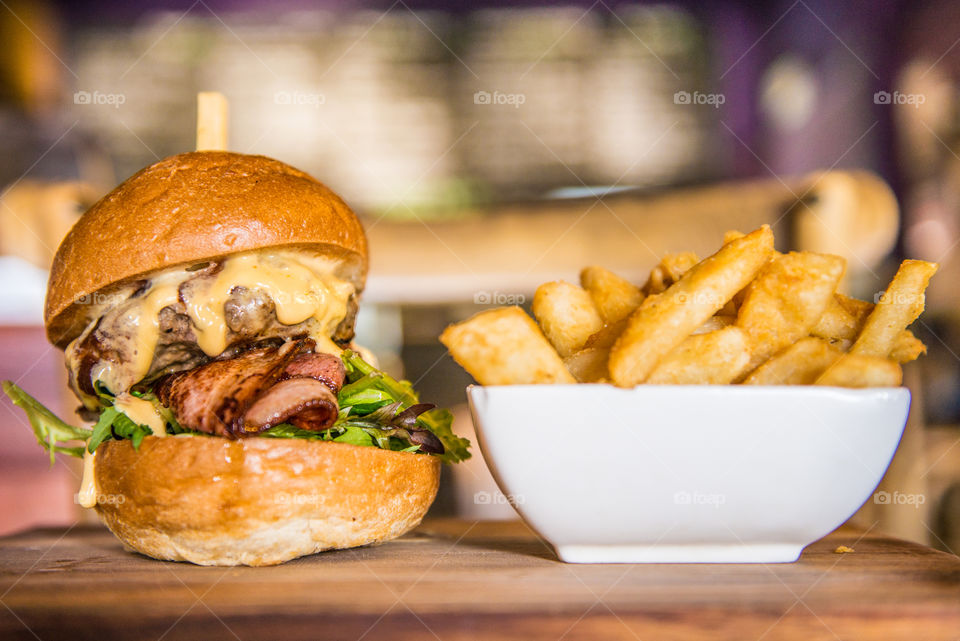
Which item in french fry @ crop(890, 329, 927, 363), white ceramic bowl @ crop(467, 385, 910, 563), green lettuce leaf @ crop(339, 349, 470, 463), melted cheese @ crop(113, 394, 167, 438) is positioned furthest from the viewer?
green lettuce leaf @ crop(339, 349, 470, 463)

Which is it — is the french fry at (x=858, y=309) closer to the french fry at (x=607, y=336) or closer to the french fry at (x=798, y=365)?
the french fry at (x=798, y=365)

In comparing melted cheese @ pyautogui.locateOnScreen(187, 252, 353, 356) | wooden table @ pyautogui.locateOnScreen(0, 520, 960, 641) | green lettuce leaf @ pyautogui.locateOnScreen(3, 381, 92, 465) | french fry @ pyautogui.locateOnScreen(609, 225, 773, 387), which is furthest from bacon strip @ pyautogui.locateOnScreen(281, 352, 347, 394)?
french fry @ pyautogui.locateOnScreen(609, 225, 773, 387)

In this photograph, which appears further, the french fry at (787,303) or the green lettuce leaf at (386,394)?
the green lettuce leaf at (386,394)

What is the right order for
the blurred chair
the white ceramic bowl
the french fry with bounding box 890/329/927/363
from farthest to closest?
the blurred chair < the french fry with bounding box 890/329/927/363 < the white ceramic bowl

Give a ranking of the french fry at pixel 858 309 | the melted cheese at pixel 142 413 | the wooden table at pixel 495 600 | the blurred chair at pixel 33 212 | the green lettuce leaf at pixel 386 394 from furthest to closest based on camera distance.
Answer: the blurred chair at pixel 33 212 < the green lettuce leaf at pixel 386 394 < the melted cheese at pixel 142 413 < the french fry at pixel 858 309 < the wooden table at pixel 495 600

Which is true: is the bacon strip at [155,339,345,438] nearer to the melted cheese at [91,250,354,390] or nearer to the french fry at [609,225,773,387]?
the melted cheese at [91,250,354,390]

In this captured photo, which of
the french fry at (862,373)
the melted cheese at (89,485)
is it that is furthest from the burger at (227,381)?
the french fry at (862,373)

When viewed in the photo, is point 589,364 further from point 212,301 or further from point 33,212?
point 33,212
